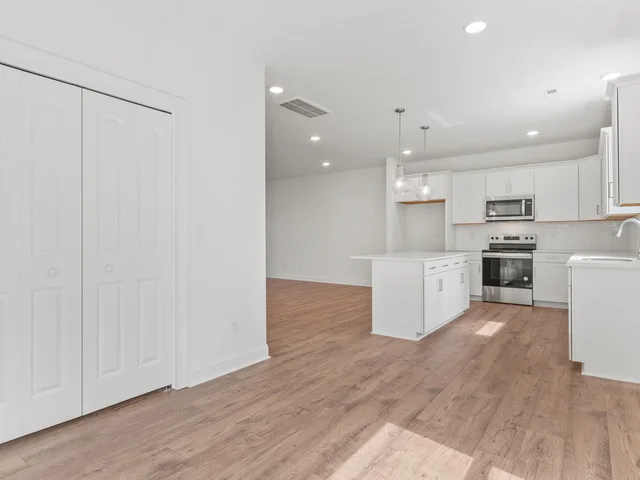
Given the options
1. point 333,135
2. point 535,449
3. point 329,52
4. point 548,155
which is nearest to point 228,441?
point 535,449

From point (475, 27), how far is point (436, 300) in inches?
113

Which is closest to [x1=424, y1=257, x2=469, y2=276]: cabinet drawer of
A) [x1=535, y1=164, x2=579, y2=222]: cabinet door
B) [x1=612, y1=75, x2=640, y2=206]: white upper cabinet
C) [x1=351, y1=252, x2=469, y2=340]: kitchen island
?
[x1=351, y1=252, x2=469, y2=340]: kitchen island

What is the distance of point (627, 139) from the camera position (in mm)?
2881

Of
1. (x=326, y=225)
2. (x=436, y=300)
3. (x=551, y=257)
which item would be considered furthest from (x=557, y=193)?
(x=326, y=225)

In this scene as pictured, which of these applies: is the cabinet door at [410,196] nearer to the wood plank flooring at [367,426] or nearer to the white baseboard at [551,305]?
the white baseboard at [551,305]

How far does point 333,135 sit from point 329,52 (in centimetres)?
267

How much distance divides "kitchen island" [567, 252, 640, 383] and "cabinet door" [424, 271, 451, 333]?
137cm

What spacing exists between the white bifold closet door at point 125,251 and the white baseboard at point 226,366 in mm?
210

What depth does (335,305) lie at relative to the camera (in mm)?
6176

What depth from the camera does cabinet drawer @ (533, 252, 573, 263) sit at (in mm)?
5883

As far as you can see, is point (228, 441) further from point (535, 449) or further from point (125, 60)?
point (125, 60)

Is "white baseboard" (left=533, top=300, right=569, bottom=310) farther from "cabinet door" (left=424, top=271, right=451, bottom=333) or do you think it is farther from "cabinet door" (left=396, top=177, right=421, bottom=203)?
"cabinet door" (left=396, top=177, right=421, bottom=203)

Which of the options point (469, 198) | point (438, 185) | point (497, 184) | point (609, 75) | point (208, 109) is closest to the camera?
point (208, 109)

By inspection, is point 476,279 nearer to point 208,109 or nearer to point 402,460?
point 402,460
